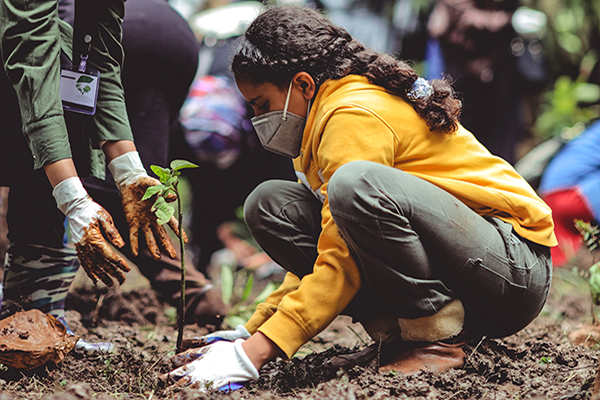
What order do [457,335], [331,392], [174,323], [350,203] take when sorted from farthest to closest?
[174,323] < [457,335] < [350,203] < [331,392]

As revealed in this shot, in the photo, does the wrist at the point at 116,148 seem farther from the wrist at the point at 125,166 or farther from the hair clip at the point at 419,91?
the hair clip at the point at 419,91

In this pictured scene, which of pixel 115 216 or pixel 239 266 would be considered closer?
pixel 115 216

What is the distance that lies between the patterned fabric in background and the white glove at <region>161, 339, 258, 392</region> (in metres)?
1.99

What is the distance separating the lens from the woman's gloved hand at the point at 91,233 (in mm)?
1364

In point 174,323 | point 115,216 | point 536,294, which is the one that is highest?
point 536,294

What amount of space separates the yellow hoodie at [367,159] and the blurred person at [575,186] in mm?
1715

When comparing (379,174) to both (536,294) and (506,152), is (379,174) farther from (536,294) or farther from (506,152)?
(506,152)

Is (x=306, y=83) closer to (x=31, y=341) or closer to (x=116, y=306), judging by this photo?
(x=31, y=341)

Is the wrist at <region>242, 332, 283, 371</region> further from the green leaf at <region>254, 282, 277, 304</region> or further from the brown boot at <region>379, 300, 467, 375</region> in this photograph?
the green leaf at <region>254, 282, 277, 304</region>

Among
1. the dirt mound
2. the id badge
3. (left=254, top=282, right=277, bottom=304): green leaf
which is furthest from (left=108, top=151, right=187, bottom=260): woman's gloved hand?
(left=254, top=282, right=277, bottom=304): green leaf

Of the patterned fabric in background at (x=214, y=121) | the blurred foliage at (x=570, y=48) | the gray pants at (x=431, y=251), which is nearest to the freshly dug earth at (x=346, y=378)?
the gray pants at (x=431, y=251)

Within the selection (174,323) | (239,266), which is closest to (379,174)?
(174,323)

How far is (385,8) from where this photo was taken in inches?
212

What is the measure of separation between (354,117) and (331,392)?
2.19 feet
